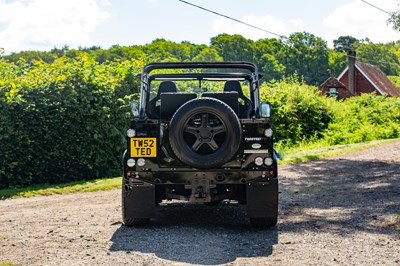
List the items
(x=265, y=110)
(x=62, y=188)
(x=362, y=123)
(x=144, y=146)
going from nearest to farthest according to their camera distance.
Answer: (x=144, y=146), (x=265, y=110), (x=62, y=188), (x=362, y=123)

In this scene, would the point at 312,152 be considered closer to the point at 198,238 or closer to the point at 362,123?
the point at 362,123

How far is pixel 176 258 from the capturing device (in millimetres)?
6867

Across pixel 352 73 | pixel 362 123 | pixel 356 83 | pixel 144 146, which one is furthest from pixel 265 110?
pixel 356 83

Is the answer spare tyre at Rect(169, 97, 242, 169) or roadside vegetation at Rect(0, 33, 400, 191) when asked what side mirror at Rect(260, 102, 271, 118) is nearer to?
spare tyre at Rect(169, 97, 242, 169)

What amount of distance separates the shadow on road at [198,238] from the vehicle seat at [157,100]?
60.4 inches

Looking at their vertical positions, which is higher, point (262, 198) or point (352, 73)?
point (352, 73)

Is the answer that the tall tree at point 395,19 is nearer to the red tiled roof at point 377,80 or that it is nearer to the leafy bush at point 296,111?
the leafy bush at point 296,111

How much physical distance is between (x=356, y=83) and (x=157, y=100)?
68.9 meters

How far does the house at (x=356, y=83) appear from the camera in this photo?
72375 millimetres

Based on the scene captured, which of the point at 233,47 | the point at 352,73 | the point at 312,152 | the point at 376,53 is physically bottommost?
the point at 312,152

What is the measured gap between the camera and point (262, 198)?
8.44 metres

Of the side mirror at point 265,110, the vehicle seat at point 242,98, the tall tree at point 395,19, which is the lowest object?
the side mirror at point 265,110

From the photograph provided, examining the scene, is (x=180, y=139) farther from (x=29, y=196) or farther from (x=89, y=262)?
(x=29, y=196)

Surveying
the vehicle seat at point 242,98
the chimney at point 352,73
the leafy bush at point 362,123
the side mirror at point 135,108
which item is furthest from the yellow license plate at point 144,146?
the chimney at point 352,73
